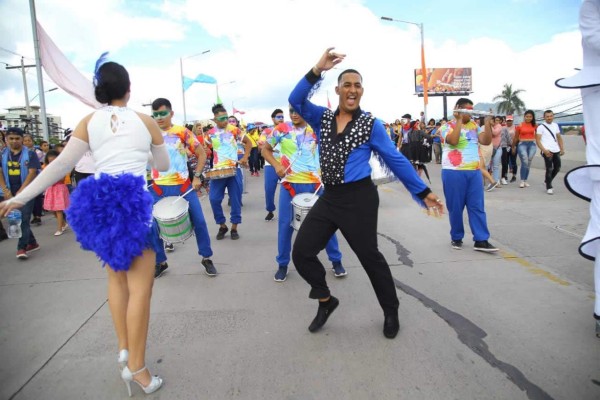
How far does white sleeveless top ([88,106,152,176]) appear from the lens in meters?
2.37

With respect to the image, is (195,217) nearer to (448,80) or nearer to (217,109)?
(217,109)

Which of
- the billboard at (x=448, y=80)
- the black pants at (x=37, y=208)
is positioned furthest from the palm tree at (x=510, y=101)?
the black pants at (x=37, y=208)

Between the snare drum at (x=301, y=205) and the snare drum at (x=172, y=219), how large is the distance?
1.14 m

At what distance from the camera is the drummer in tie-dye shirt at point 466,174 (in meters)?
5.13

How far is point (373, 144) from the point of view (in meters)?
2.97

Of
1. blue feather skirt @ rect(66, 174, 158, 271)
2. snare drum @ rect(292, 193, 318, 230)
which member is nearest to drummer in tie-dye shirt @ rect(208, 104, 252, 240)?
snare drum @ rect(292, 193, 318, 230)

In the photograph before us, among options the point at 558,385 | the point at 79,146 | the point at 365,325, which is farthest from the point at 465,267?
the point at 79,146

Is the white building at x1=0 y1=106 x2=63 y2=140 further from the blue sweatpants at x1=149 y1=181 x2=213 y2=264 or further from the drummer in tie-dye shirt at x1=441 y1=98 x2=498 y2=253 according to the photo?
the drummer in tie-dye shirt at x1=441 y1=98 x2=498 y2=253

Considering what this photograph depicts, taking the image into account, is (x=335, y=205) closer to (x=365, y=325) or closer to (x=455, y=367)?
(x=365, y=325)

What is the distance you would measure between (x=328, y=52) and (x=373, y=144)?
2.41ft

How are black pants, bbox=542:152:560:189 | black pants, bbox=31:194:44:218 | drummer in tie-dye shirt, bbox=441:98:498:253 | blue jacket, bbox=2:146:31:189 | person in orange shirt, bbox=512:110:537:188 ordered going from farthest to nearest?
person in orange shirt, bbox=512:110:537:188
black pants, bbox=542:152:560:189
black pants, bbox=31:194:44:218
blue jacket, bbox=2:146:31:189
drummer in tie-dye shirt, bbox=441:98:498:253

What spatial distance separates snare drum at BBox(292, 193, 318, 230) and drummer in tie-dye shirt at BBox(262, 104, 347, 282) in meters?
0.19

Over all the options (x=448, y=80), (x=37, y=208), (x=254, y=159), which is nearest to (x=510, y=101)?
(x=448, y=80)

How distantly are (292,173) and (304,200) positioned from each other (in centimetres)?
56
